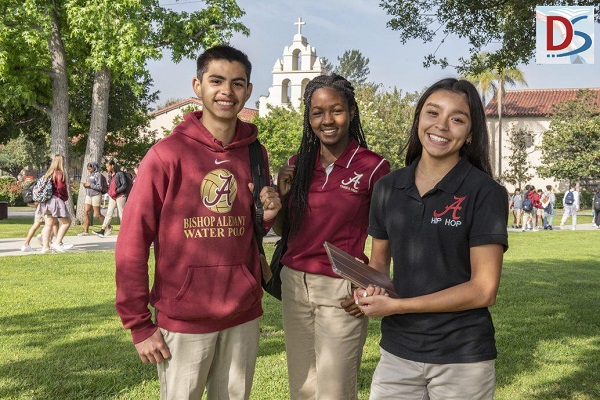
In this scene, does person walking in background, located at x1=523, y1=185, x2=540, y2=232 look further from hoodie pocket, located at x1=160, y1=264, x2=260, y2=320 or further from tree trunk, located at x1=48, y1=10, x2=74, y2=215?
hoodie pocket, located at x1=160, y1=264, x2=260, y2=320

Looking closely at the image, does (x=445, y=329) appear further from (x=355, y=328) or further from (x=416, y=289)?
(x=355, y=328)

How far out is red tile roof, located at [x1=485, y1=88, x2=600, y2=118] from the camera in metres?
58.0

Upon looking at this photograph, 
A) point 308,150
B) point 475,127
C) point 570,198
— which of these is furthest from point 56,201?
point 570,198

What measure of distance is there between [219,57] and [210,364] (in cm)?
127

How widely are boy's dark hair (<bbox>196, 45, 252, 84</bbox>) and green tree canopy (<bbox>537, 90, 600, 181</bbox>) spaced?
4552 cm

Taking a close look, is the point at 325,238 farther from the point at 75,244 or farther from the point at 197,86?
the point at 75,244

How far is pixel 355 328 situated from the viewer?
3.37 metres

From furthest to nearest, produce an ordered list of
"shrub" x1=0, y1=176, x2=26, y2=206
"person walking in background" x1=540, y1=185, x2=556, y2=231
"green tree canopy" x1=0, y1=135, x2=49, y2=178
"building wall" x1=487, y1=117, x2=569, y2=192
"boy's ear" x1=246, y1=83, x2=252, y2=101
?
"green tree canopy" x1=0, y1=135, x2=49, y2=178 → "building wall" x1=487, y1=117, x2=569, y2=192 → "shrub" x1=0, y1=176, x2=26, y2=206 → "person walking in background" x1=540, y1=185, x2=556, y2=231 → "boy's ear" x1=246, y1=83, x2=252, y2=101

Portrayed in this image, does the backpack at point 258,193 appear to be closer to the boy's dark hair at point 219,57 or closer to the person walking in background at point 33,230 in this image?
the boy's dark hair at point 219,57

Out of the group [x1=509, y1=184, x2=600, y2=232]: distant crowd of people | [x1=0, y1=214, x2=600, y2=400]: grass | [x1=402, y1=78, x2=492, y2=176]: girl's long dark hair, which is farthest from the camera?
[x1=509, y1=184, x2=600, y2=232]: distant crowd of people

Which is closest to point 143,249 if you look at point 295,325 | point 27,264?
point 295,325

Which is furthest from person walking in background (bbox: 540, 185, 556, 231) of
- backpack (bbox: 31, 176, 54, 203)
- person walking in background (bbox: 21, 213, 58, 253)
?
backpack (bbox: 31, 176, 54, 203)

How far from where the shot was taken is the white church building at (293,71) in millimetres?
61969

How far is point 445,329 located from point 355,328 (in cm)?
93
